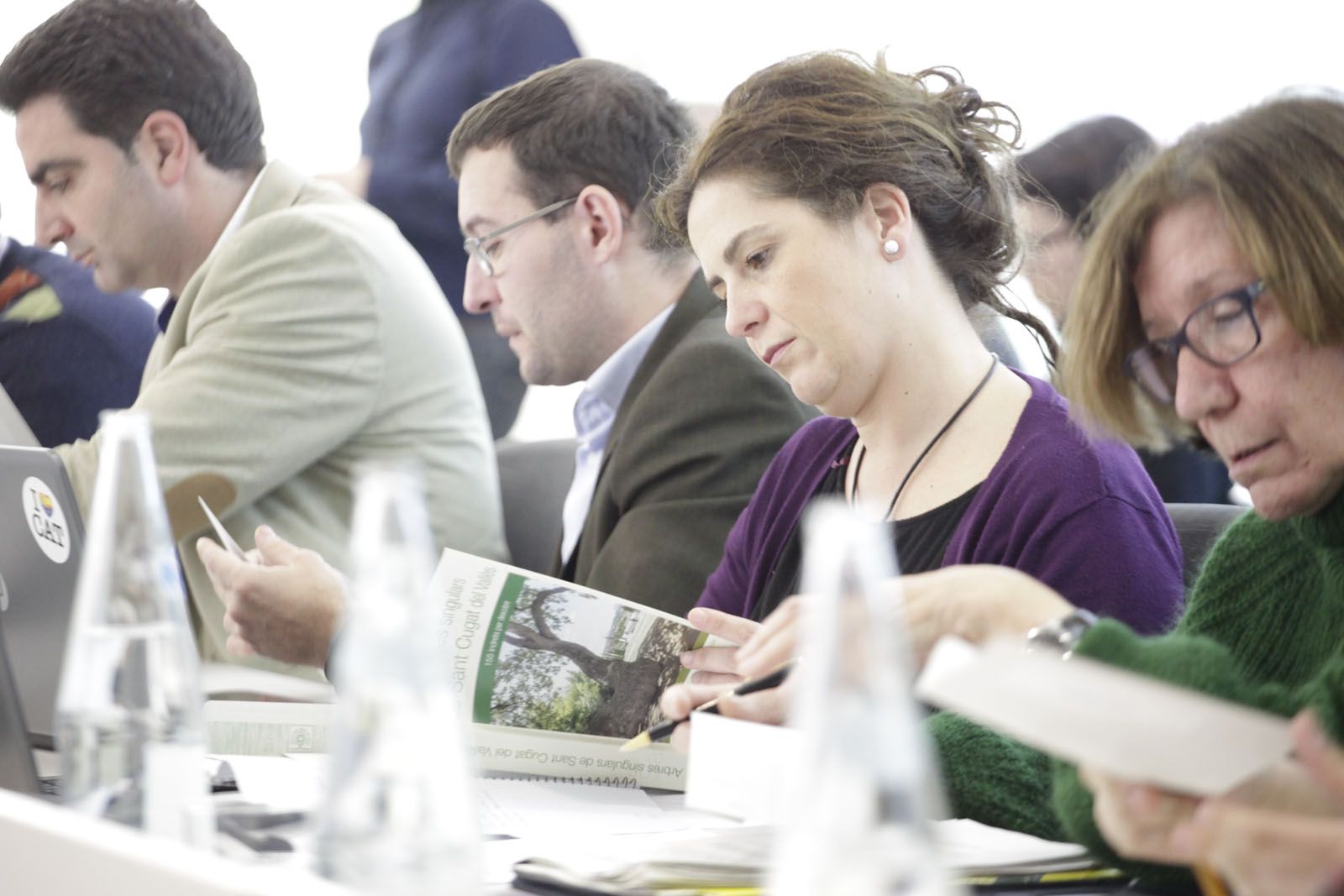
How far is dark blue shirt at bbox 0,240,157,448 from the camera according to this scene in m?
2.58

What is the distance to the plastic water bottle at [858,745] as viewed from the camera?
50 centimetres

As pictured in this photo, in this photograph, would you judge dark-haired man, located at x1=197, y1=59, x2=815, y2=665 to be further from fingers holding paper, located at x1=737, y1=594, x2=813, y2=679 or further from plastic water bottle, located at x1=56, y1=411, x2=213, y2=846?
plastic water bottle, located at x1=56, y1=411, x2=213, y2=846

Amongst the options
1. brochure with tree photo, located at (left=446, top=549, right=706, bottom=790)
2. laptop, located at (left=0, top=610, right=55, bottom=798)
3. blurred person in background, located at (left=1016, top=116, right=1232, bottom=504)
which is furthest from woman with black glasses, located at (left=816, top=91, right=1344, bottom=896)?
blurred person in background, located at (left=1016, top=116, right=1232, bottom=504)

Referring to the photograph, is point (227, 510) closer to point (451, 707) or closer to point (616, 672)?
point (616, 672)

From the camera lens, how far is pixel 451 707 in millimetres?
614

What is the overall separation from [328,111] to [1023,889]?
10.2ft

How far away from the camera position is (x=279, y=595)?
161cm

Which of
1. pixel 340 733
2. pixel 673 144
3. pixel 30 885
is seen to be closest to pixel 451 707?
pixel 340 733

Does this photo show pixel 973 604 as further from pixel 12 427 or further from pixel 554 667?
pixel 12 427

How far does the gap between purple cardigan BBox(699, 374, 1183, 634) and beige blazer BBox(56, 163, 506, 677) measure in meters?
1.00

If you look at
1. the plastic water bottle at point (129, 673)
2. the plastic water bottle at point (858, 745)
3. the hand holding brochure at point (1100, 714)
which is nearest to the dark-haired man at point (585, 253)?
the plastic water bottle at point (129, 673)

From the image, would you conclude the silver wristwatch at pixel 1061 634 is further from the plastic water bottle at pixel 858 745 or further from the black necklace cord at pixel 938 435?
the black necklace cord at pixel 938 435

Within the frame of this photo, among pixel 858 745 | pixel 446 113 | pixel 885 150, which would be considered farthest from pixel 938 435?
pixel 446 113

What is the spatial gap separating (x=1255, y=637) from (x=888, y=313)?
1.90ft
